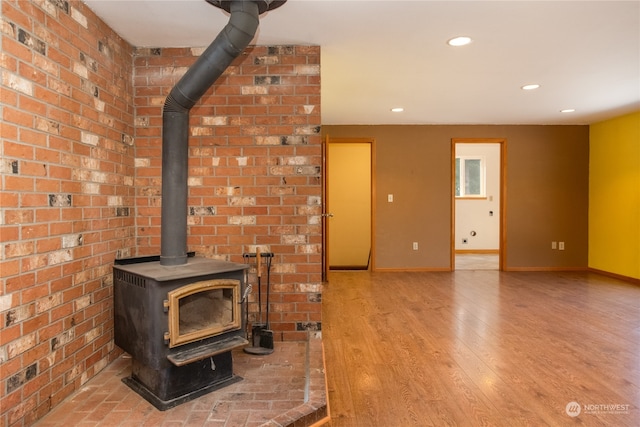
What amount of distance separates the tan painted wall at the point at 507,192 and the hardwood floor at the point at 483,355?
45.0 inches

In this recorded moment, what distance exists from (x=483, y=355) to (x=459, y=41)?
2259mm

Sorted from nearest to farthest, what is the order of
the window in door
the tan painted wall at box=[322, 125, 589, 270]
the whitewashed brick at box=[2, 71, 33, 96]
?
1. the whitewashed brick at box=[2, 71, 33, 96]
2. the tan painted wall at box=[322, 125, 589, 270]
3. the window in door

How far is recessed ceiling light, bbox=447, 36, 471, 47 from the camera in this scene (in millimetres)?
2641

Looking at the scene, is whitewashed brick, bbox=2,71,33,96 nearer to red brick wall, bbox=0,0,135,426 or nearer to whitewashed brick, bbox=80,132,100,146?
red brick wall, bbox=0,0,135,426

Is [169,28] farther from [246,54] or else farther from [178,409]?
[178,409]

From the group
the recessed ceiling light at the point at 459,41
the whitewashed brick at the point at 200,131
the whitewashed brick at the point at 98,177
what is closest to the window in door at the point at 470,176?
the recessed ceiling light at the point at 459,41

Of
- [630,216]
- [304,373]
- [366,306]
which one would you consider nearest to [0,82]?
[304,373]

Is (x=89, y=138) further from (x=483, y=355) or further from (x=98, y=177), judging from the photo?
(x=483, y=355)

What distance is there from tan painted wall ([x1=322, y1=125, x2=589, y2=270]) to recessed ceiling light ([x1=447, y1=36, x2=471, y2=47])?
3116mm

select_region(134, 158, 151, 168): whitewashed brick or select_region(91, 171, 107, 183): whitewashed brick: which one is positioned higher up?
select_region(134, 158, 151, 168): whitewashed brick

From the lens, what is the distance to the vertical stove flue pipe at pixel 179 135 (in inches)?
78.7

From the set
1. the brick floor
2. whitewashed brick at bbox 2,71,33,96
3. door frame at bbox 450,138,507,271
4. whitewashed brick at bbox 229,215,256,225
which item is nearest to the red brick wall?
whitewashed brick at bbox 2,71,33,96

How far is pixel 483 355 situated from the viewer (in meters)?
2.76

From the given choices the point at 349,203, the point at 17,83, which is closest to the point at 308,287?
the point at 17,83
